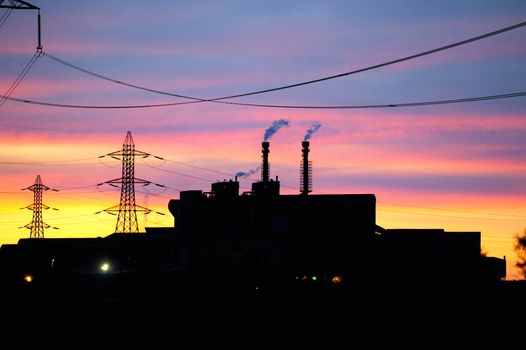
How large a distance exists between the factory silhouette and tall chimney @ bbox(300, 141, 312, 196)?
0.12 meters

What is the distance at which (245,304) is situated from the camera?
4578 centimetres

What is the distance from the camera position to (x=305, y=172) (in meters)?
94.2

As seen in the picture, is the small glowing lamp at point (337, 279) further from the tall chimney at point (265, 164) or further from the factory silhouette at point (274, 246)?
the tall chimney at point (265, 164)

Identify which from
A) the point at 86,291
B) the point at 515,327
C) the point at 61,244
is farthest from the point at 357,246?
the point at 515,327

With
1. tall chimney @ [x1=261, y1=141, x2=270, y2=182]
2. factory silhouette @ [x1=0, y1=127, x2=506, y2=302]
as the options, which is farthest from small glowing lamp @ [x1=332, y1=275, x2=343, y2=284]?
tall chimney @ [x1=261, y1=141, x2=270, y2=182]

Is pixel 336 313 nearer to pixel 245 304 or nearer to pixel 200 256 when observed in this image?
pixel 245 304

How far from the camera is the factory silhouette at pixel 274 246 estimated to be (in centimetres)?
7212

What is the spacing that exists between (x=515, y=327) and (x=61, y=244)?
65435 millimetres

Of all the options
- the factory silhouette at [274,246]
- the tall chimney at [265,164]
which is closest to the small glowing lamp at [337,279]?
the factory silhouette at [274,246]

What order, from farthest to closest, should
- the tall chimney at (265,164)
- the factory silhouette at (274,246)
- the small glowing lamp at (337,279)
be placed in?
the tall chimney at (265,164) < the factory silhouette at (274,246) < the small glowing lamp at (337,279)

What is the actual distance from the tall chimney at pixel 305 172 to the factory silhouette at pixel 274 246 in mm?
122

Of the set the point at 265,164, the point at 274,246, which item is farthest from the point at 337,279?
the point at 265,164

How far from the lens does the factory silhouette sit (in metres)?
72.1

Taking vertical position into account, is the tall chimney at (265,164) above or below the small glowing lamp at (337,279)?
above
